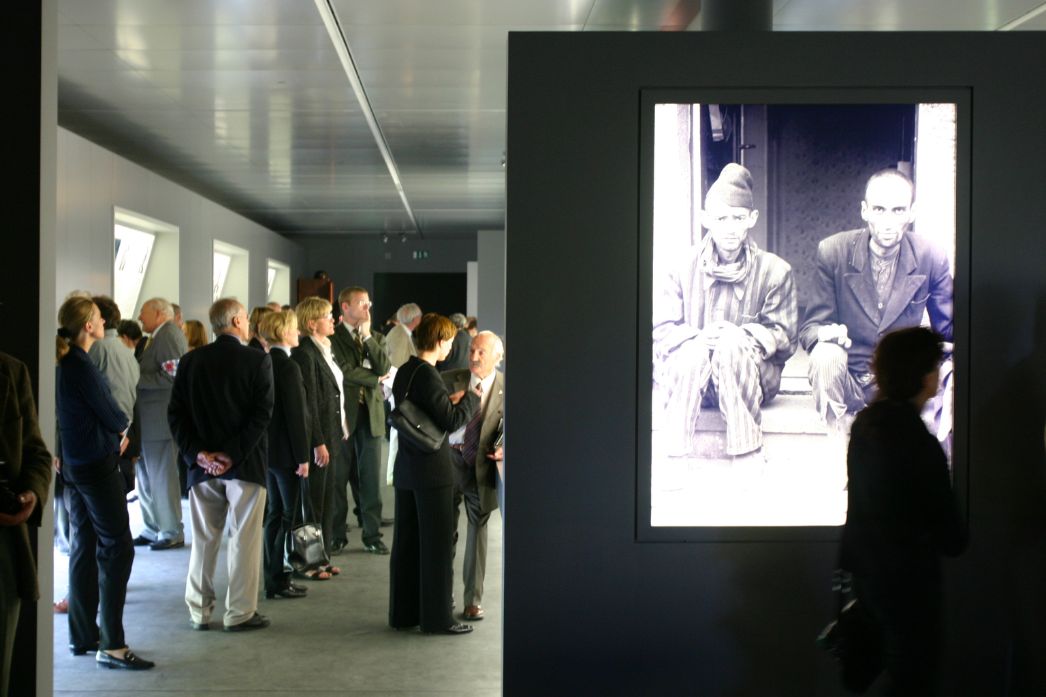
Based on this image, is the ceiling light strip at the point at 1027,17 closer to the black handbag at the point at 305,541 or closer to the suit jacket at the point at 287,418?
the suit jacket at the point at 287,418

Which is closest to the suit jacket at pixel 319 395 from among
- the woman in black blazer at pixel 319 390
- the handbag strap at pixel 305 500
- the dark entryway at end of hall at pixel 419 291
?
the woman in black blazer at pixel 319 390

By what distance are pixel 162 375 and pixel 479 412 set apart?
11.2ft

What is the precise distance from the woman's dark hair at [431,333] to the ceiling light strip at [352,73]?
1.96 metres

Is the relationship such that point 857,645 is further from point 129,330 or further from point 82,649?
point 129,330

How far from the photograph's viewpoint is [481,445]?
5805 mm

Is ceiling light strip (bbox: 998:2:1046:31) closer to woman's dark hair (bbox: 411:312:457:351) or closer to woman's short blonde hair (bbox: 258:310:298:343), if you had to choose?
woman's dark hair (bbox: 411:312:457:351)

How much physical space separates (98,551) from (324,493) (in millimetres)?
2013

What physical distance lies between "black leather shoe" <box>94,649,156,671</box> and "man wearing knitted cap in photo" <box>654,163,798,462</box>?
2.94 metres

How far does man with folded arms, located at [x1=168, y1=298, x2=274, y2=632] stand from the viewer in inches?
217

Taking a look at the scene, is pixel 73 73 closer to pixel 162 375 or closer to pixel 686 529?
pixel 162 375

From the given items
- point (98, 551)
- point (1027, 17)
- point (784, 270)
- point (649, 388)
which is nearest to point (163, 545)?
point (98, 551)

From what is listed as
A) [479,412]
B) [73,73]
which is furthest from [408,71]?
[479,412]

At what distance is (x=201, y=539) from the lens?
18.8ft

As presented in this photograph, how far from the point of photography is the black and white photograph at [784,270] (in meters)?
4.21
